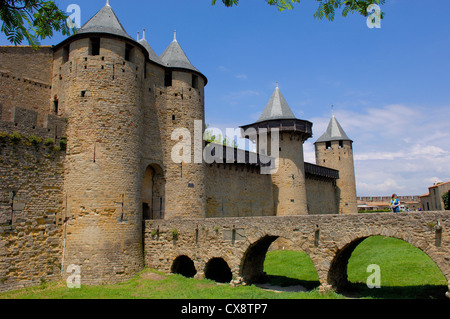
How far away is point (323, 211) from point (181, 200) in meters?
19.9

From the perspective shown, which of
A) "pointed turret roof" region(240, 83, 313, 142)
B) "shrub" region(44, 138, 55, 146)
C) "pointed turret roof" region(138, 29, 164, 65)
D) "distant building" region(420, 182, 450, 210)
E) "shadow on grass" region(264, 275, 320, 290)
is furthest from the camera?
"distant building" region(420, 182, 450, 210)

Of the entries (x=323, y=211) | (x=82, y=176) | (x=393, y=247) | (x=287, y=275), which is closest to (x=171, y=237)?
(x=82, y=176)

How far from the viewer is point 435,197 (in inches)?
1734

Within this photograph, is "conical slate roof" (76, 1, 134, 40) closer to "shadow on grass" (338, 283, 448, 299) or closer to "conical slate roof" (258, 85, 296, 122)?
"conical slate roof" (258, 85, 296, 122)

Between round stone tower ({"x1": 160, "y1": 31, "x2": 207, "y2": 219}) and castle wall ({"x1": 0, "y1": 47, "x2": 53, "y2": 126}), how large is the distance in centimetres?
584

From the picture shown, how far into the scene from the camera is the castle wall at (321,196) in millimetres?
32812

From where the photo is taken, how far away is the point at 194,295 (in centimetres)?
1298

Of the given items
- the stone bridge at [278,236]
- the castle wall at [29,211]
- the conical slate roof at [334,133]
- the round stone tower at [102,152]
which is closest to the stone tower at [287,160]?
the stone bridge at [278,236]

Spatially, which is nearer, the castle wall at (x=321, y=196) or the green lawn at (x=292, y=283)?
the green lawn at (x=292, y=283)

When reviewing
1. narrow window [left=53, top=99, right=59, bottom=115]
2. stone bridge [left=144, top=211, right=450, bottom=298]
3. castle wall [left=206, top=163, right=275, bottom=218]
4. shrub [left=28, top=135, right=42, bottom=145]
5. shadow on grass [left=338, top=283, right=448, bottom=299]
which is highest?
narrow window [left=53, top=99, right=59, bottom=115]

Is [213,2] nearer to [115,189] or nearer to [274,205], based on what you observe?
[115,189]

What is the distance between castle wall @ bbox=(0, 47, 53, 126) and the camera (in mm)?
16141

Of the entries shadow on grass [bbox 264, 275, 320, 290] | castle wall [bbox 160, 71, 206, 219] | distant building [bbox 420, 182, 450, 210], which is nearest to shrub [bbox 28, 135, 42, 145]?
castle wall [bbox 160, 71, 206, 219]

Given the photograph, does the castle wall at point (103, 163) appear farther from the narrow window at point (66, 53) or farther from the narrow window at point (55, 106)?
the narrow window at point (55, 106)
